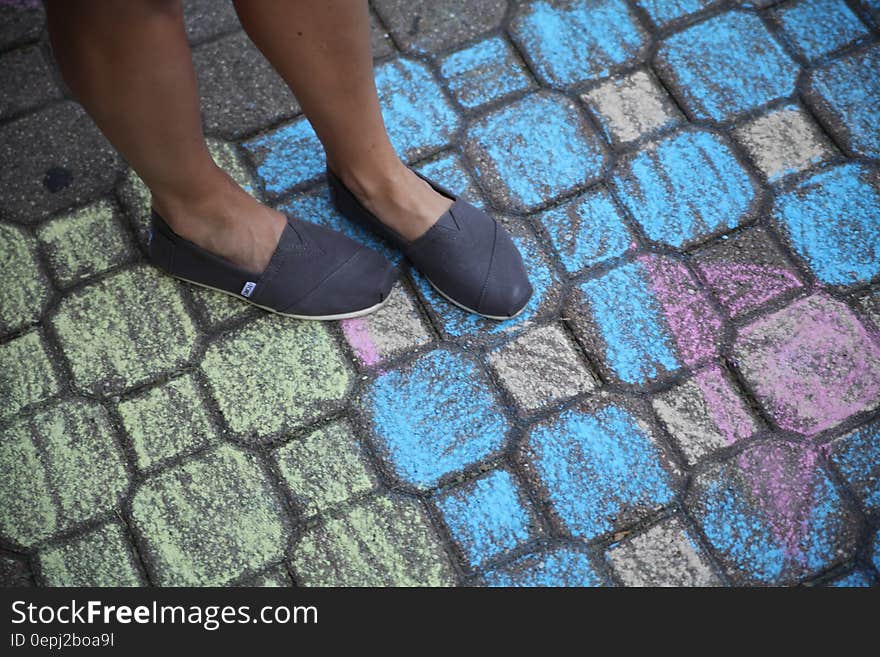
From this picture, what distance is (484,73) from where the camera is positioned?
2.27 metres

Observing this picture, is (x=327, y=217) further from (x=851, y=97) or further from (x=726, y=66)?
(x=851, y=97)

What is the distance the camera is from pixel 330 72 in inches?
62.2

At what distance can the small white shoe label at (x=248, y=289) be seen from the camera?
1899 millimetres

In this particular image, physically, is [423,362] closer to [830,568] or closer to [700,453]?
[700,453]

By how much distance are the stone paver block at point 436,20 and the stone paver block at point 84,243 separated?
1.00m

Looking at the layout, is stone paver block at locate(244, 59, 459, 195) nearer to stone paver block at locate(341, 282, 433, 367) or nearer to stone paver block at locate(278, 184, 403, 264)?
stone paver block at locate(278, 184, 403, 264)

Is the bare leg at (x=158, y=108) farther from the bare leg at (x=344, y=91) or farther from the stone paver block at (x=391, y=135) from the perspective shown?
the stone paver block at (x=391, y=135)

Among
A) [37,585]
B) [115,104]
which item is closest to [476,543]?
[37,585]

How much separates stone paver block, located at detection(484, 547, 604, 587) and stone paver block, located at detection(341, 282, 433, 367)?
1.94 feet

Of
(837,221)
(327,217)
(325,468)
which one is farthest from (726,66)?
(325,468)

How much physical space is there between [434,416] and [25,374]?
1054 millimetres

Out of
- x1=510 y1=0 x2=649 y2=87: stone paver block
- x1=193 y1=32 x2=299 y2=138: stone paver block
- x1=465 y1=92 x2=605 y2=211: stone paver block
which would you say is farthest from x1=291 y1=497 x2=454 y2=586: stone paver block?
x1=510 y1=0 x2=649 y2=87: stone paver block

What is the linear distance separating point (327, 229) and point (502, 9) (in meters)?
0.96

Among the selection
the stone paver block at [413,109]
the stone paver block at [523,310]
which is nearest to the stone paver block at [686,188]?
the stone paver block at [523,310]
